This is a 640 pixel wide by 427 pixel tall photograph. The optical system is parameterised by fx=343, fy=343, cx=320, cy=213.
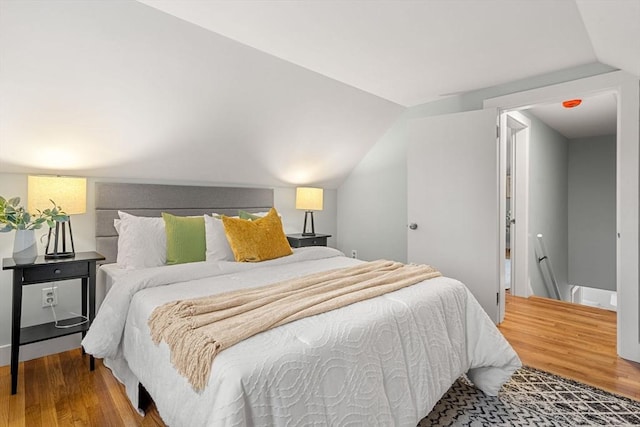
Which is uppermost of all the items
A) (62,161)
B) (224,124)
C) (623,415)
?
(224,124)

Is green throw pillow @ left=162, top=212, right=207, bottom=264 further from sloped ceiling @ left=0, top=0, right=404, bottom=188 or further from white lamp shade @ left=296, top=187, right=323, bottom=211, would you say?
white lamp shade @ left=296, top=187, right=323, bottom=211

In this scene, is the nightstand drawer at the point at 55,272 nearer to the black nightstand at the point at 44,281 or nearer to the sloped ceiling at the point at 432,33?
the black nightstand at the point at 44,281

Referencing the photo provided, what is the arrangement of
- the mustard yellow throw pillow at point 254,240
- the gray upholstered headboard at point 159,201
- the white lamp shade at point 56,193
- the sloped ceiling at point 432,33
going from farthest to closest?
the gray upholstered headboard at point 159,201, the mustard yellow throw pillow at point 254,240, the white lamp shade at point 56,193, the sloped ceiling at point 432,33

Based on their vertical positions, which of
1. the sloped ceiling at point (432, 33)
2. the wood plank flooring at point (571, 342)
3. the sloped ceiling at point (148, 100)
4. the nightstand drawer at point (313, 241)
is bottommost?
the wood plank flooring at point (571, 342)

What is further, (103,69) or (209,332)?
(103,69)

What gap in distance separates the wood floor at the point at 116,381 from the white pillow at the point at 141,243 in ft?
2.43

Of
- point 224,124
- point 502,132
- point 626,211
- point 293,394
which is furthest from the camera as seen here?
point 502,132

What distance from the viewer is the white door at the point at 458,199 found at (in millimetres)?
3111

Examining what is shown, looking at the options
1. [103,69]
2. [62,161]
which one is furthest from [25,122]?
[103,69]

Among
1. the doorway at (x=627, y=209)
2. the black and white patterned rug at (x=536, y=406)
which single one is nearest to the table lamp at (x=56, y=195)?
the black and white patterned rug at (x=536, y=406)

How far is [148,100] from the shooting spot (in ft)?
8.16

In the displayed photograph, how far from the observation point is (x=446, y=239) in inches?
132

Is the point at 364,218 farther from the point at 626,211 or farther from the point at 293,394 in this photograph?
the point at 293,394

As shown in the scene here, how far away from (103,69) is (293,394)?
2.24 m
